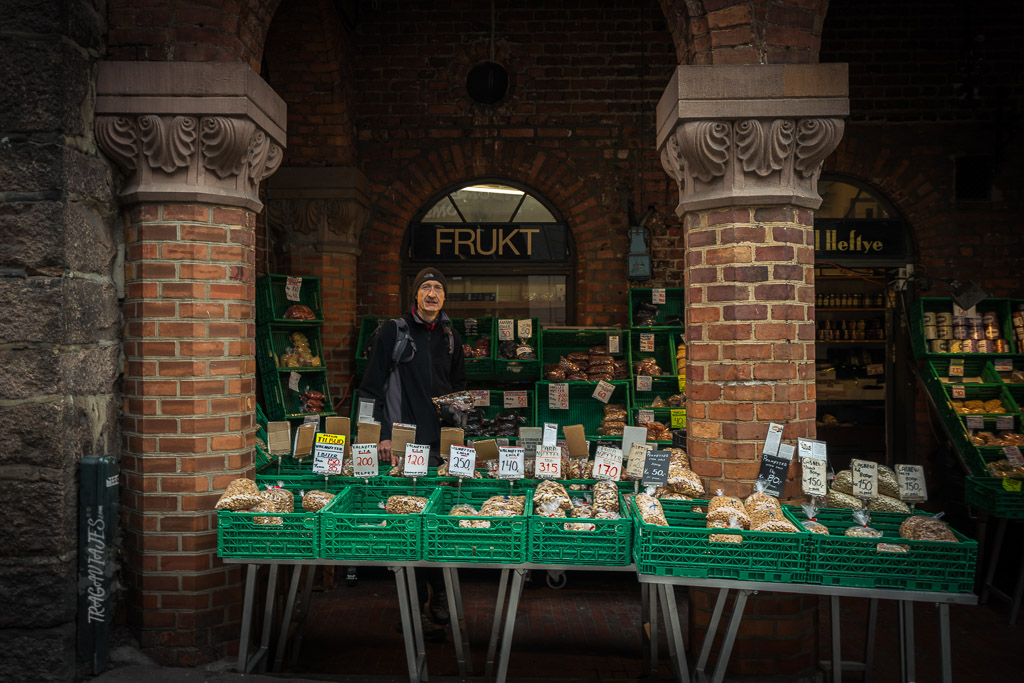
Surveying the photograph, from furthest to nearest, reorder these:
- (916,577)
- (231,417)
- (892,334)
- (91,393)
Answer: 1. (892,334)
2. (231,417)
3. (91,393)
4. (916,577)

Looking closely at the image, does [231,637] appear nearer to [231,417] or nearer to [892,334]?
[231,417]

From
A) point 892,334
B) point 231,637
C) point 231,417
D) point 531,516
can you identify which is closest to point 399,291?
point 231,417

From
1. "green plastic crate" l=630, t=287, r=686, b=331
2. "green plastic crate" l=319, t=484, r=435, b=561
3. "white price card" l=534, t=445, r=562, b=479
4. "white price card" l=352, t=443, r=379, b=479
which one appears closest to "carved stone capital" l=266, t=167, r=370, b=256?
"green plastic crate" l=630, t=287, r=686, b=331

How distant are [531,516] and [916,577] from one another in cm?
155

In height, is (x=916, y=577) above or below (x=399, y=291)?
below

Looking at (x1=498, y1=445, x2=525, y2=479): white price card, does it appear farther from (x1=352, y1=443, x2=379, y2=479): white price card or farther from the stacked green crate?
the stacked green crate

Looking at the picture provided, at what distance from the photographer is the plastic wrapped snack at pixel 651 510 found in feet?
10.2

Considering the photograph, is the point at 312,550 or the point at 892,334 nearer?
the point at 312,550

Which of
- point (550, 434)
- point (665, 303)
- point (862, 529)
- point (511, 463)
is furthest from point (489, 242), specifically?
point (862, 529)

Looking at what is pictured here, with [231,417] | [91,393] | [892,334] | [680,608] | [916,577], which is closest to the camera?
[916,577]

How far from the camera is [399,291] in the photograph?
7.07m

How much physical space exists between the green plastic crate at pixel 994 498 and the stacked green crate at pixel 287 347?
4.86 m

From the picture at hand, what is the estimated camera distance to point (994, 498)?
4.67 meters

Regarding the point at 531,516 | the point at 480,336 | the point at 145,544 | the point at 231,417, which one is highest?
the point at 480,336
